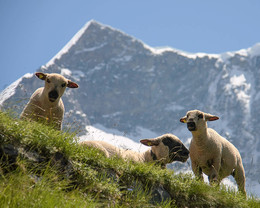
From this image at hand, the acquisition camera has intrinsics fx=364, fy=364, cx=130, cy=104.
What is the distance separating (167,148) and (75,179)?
550 centimetres

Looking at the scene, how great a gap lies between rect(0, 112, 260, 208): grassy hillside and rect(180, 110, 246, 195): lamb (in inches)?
87.7

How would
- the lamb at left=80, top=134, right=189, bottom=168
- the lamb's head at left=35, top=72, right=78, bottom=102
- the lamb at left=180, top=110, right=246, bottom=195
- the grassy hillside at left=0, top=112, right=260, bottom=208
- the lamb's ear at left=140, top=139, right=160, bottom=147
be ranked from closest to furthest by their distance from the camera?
the grassy hillside at left=0, top=112, right=260, bottom=208 < the lamb's head at left=35, top=72, right=78, bottom=102 < the lamb at left=180, top=110, right=246, bottom=195 < the lamb at left=80, top=134, right=189, bottom=168 < the lamb's ear at left=140, top=139, right=160, bottom=147

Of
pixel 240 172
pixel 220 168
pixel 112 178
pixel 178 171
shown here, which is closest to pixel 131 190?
pixel 112 178

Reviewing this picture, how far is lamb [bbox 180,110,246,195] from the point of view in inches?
439

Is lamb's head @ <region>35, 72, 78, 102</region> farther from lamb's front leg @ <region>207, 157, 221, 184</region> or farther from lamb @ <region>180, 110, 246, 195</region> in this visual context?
lamb's front leg @ <region>207, 157, 221, 184</region>

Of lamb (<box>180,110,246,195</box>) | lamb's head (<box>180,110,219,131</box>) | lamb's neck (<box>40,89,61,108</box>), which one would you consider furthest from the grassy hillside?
lamb's neck (<box>40,89,61,108</box>)

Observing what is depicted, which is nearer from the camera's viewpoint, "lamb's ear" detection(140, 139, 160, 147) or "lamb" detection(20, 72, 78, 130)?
"lamb" detection(20, 72, 78, 130)

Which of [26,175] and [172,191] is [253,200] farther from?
[26,175]

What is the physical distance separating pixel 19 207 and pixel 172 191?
402 cm

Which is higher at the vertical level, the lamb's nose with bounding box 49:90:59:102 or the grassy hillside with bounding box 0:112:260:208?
the lamb's nose with bounding box 49:90:59:102

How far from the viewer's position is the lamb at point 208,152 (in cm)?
1115

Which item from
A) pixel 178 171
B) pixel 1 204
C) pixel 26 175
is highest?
pixel 178 171

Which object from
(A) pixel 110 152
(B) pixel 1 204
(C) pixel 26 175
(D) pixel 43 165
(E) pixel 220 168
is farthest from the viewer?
(E) pixel 220 168

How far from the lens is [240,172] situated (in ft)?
40.8
